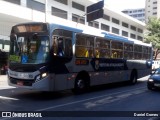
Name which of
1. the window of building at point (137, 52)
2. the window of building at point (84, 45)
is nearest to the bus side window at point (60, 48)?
the window of building at point (84, 45)

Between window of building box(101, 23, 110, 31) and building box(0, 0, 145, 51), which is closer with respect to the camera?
building box(0, 0, 145, 51)

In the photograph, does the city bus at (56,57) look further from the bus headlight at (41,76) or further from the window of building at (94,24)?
the window of building at (94,24)

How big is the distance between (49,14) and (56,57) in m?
21.3

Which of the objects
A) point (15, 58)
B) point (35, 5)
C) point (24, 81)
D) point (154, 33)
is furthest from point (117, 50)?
point (154, 33)

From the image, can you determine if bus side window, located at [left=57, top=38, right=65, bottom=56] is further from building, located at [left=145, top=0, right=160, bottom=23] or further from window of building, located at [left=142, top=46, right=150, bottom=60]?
building, located at [left=145, top=0, right=160, bottom=23]

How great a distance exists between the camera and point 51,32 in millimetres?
11078

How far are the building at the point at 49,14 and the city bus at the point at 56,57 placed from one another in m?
13.1

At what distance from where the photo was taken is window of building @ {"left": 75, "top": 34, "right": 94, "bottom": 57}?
12.7 m

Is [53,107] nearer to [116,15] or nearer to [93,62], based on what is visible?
[93,62]

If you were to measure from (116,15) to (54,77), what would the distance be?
40.4 meters

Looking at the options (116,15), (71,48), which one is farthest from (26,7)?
(116,15)

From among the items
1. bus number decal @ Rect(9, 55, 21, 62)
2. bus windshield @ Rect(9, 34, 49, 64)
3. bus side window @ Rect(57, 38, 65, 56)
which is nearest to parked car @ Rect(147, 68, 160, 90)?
bus side window @ Rect(57, 38, 65, 56)

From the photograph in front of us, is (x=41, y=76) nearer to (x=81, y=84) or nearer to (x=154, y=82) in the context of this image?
(x=81, y=84)

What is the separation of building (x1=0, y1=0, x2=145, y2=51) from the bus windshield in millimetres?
13912
